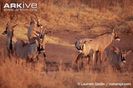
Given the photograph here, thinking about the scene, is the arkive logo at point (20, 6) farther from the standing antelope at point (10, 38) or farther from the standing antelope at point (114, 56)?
the standing antelope at point (114, 56)

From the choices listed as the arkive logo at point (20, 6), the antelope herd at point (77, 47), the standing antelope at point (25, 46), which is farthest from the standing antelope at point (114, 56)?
the arkive logo at point (20, 6)

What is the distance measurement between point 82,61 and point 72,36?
0.52 ft

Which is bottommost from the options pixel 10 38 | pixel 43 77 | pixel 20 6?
pixel 43 77

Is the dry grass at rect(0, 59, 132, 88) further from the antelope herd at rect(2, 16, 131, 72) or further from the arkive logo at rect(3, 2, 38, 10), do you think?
the arkive logo at rect(3, 2, 38, 10)

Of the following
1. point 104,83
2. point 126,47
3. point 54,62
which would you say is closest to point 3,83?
point 54,62

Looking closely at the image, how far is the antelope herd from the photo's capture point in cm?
187

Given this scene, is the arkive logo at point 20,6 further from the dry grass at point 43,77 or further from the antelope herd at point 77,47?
the dry grass at point 43,77

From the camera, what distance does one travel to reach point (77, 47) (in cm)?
189

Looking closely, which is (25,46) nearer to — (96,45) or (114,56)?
(96,45)

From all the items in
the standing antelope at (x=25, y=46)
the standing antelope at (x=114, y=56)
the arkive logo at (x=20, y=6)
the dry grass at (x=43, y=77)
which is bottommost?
the dry grass at (x=43, y=77)

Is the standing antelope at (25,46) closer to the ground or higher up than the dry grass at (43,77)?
higher up

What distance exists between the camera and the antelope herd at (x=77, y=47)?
1870 millimetres

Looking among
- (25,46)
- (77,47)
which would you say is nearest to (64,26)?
(77,47)

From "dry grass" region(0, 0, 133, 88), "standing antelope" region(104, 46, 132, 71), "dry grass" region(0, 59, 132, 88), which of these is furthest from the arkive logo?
"standing antelope" region(104, 46, 132, 71)
